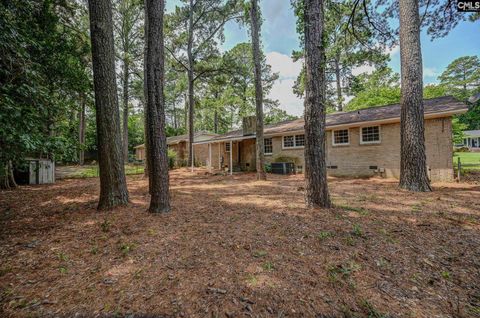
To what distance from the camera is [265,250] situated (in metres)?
2.94

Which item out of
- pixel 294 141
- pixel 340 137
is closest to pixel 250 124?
pixel 294 141

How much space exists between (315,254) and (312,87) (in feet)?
11.0

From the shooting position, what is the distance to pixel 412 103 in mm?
6730

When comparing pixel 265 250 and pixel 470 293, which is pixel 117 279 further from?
pixel 470 293

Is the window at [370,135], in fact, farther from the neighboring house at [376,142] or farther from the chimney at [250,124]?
the chimney at [250,124]

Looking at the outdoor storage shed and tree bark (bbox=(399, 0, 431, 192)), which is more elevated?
tree bark (bbox=(399, 0, 431, 192))

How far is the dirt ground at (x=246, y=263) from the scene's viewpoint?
1.98 metres

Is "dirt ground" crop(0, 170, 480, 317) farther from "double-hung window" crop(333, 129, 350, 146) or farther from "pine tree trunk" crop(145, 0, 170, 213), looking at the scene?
"double-hung window" crop(333, 129, 350, 146)

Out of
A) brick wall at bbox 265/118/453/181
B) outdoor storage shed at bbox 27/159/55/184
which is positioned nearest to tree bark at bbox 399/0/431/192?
brick wall at bbox 265/118/453/181

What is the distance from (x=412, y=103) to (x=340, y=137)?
521 cm

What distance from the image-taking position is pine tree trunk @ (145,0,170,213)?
4445mm

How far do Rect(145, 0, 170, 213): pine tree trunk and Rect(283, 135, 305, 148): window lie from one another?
10.6 m

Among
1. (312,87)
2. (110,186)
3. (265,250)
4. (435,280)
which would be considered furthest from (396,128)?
(110,186)

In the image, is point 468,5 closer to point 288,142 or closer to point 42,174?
point 288,142
